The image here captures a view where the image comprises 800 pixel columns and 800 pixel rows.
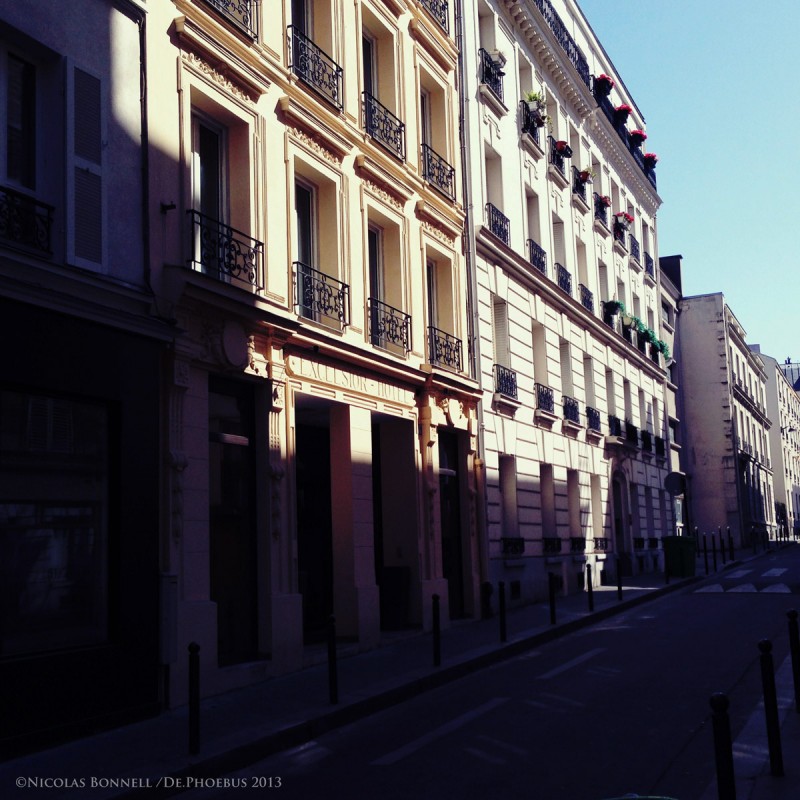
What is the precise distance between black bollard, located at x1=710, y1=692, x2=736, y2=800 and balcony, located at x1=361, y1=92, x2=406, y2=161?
41.2 feet

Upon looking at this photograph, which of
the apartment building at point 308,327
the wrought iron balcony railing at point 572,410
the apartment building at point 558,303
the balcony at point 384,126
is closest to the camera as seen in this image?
the apartment building at point 308,327

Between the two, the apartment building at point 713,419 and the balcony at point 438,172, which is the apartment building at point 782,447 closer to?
the apartment building at point 713,419

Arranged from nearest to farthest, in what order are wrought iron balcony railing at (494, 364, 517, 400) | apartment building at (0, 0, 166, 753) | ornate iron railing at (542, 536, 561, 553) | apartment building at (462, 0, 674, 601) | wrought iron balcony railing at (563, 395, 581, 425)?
apartment building at (0, 0, 166, 753), wrought iron balcony railing at (494, 364, 517, 400), apartment building at (462, 0, 674, 601), ornate iron railing at (542, 536, 561, 553), wrought iron balcony railing at (563, 395, 581, 425)

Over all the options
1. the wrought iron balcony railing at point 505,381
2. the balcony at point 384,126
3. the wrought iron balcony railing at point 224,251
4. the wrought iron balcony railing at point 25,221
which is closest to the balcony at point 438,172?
the balcony at point 384,126

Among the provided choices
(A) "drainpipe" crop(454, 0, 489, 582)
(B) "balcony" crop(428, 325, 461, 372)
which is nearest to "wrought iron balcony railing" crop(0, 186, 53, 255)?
(B) "balcony" crop(428, 325, 461, 372)

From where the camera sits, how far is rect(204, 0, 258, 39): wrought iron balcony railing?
40.6 feet

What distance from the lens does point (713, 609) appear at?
1900 cm

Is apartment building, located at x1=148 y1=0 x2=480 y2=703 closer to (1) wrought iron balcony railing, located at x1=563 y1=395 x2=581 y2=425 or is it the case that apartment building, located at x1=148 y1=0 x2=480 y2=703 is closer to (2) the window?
(2) the window

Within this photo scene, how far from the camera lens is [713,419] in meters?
53.5

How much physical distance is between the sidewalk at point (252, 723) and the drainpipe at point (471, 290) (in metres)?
3.65

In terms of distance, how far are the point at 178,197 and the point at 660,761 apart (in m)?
7.49

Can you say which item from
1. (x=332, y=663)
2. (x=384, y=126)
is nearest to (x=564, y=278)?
(x=384, y=126)

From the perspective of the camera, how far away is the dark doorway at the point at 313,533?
15.3m

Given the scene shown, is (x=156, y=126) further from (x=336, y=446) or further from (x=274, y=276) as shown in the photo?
(x=336, y=446)
